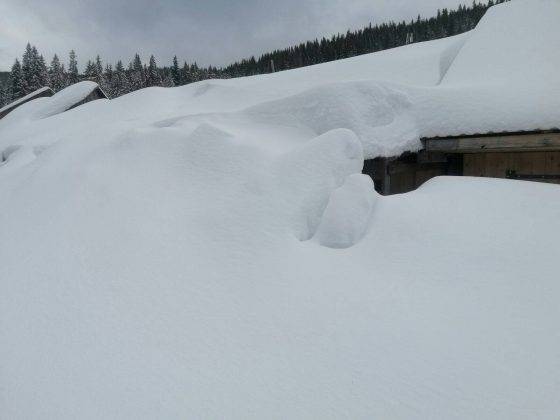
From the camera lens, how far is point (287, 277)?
2807 mm

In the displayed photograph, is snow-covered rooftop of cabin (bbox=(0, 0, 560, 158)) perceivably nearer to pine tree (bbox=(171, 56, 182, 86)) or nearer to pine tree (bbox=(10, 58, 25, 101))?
pine tree (bbox=(10, 58, 25, 101))

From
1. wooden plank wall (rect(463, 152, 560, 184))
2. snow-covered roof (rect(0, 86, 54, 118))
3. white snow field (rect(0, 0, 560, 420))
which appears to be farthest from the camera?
snow-covered roof (rect(0, 86, 54, 118))

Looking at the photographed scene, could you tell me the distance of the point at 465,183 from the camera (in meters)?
3.94

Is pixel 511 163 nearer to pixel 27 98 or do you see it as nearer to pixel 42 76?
pixel 27 98

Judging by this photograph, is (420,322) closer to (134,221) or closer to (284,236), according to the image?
(284,236)

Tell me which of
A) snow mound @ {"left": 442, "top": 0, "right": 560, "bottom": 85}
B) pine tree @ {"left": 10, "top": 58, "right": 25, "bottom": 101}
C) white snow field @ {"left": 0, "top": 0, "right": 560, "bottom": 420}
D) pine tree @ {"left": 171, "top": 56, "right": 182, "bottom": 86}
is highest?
pine tree @ {"left": 171, "top": 56, "right": 182, "bottom": 86}

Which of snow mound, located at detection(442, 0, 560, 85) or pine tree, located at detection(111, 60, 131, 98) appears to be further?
pine tree, located at detection(111, 60, 131, 98)

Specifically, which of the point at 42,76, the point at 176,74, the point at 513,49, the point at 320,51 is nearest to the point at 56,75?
the point at 42,76

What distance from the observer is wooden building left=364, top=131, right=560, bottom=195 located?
457 centimetres

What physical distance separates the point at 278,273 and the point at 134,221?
1.65 m

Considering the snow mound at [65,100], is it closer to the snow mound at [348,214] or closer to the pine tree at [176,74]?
the snow mound at [348,214]

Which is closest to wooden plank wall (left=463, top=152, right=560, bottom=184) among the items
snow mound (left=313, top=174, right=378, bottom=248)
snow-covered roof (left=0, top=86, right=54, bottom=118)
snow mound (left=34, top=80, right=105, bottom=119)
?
snow mound (left=313, top=174, right=378, bottom=248)

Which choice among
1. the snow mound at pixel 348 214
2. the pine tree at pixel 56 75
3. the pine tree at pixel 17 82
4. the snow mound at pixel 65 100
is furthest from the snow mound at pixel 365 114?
the pine tree at pixel 56 75

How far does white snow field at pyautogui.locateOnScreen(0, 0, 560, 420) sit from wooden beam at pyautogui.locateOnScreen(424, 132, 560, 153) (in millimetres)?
173
